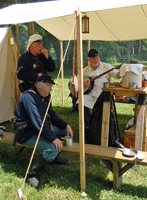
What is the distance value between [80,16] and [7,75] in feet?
10.9

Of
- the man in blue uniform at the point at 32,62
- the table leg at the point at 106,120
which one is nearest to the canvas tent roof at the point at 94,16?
the man in blue uniform at the point at 32,62

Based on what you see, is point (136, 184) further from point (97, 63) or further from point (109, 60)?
point (109, 60)

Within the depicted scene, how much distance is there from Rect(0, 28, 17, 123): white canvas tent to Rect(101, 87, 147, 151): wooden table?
2.84 meters

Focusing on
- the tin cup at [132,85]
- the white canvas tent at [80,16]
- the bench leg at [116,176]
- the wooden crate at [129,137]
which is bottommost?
the bench leg at [116,176]

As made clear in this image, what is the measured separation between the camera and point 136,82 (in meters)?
3.09

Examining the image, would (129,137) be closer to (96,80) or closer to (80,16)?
(96,80)

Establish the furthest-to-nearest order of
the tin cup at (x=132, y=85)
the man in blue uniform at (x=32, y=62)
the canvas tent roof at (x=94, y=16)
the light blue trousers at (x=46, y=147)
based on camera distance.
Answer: the man in blue uniform at (x=32, y=62)
the tin cup at (x=132, y=85)
the light blue trousers at (x=46, y=147)
the canvas tent roof at (x=94, y=16)

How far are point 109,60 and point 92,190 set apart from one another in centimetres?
2634

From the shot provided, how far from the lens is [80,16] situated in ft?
7.68

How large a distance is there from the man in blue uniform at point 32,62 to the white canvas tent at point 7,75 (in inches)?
44.4

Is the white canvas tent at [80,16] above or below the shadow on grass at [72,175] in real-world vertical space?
above

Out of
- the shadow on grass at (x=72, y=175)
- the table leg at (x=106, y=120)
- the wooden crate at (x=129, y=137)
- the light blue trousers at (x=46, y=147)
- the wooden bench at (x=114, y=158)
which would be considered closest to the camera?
the wooden bench at (x=114, y=158)

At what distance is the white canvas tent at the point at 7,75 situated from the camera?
5.10 m

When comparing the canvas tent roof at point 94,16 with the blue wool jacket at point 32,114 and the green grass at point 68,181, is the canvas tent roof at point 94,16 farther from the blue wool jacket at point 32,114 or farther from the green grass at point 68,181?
the green grass at point 68,181
